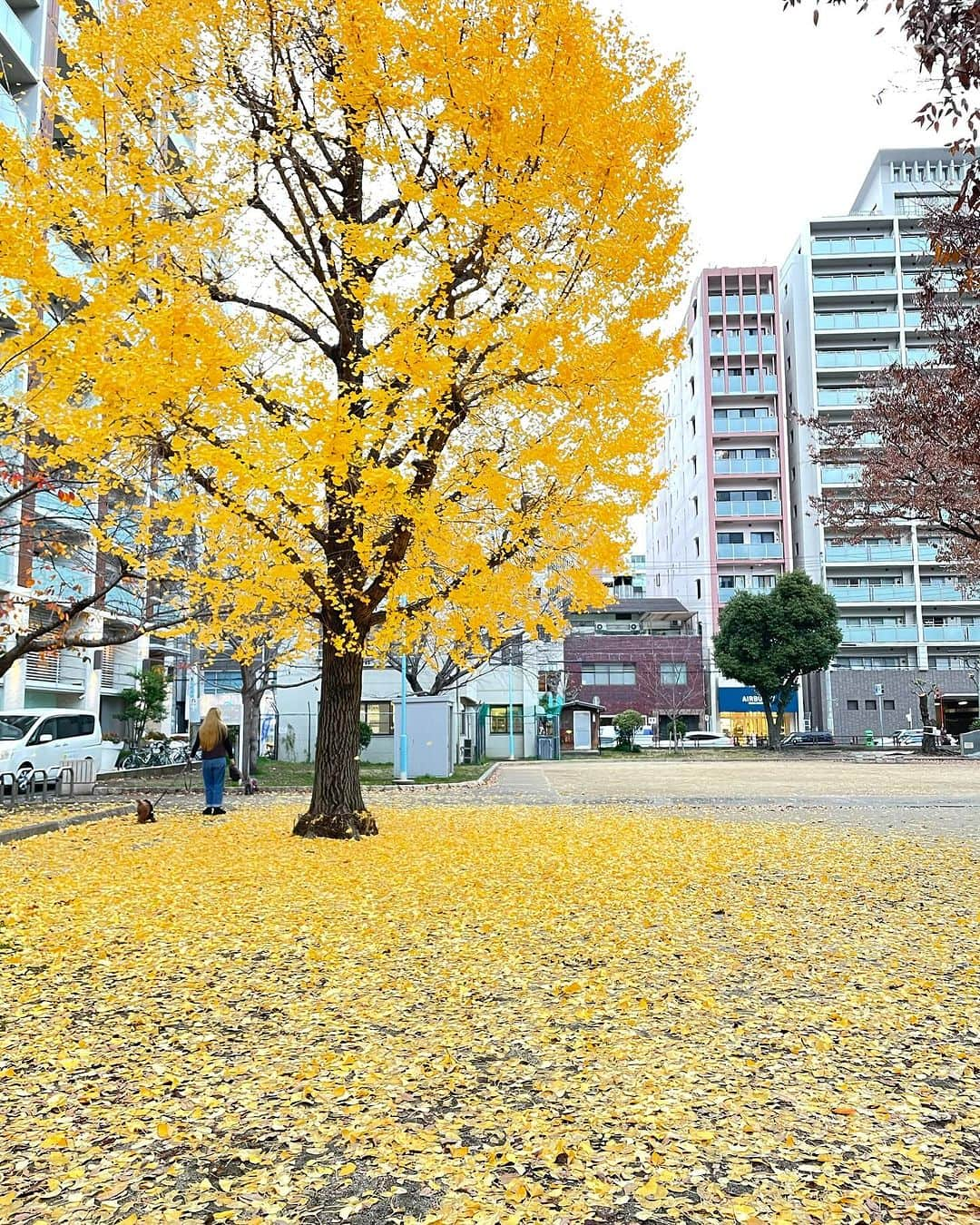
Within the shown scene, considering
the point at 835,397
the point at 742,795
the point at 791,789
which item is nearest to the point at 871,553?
the point at 835,397

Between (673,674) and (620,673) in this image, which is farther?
(620,673)

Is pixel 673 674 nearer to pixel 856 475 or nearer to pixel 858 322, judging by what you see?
pixel 856 475

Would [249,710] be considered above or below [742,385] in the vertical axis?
below

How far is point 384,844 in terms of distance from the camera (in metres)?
9.69

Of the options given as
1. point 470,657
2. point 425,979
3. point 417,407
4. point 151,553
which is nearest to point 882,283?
point 470,657

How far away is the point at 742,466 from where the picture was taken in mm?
56875

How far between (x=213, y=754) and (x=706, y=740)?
139 feet

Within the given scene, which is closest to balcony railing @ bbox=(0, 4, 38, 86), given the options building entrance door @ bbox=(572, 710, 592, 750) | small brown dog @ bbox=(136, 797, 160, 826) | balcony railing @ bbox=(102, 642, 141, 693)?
balcony railing @ bbox=(102, 642, 141, 693)

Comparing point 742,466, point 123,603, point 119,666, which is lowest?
point 119,666

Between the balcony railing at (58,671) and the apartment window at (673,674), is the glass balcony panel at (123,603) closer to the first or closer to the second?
the balcony railing at (58,671)

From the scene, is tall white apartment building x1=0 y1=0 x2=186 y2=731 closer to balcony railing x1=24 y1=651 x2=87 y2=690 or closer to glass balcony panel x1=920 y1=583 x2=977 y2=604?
balcony railing x1=24 y1=651 x2=87 y2=690

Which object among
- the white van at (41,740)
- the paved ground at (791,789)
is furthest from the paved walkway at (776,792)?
the white van at (41,740)

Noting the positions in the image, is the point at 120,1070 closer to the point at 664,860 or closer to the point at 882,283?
the point at 664,860

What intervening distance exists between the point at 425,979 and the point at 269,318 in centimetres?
895
